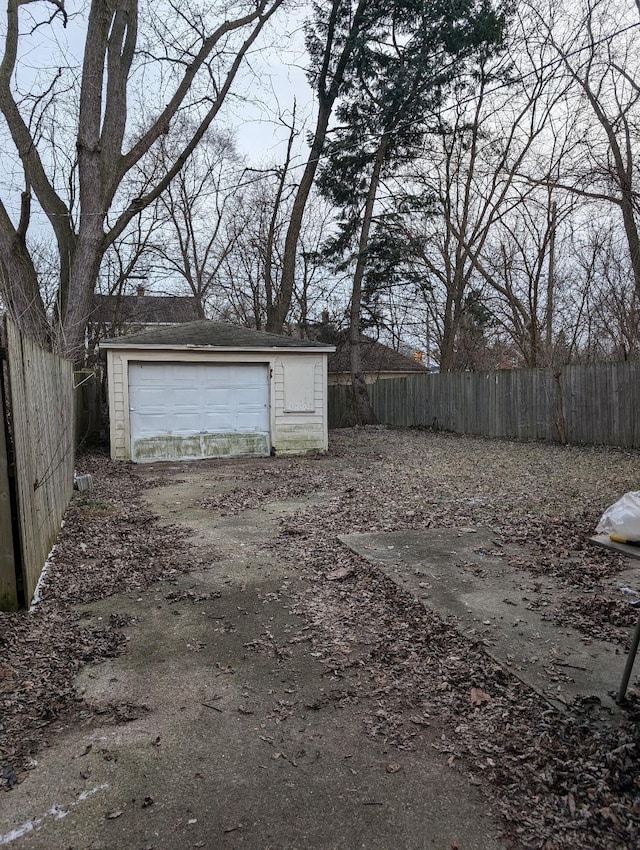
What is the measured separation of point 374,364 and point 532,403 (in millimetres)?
15437

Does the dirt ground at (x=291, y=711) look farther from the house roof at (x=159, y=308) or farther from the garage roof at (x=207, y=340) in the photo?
the house roof at (x=159, y=308)

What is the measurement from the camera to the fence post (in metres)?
3.28

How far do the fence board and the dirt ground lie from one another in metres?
0.30

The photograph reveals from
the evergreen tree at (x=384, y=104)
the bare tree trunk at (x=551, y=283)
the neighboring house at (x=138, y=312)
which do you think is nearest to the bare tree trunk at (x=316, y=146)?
the evergreen tree at (x=384, y=104)

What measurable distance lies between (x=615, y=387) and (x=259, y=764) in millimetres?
10723

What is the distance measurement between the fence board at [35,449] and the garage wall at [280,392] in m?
4.99

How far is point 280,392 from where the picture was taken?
11.6 metres

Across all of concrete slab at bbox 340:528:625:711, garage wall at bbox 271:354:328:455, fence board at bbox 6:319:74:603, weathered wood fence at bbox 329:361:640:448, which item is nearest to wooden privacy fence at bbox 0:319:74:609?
fence board at bbox 6:319:74:603

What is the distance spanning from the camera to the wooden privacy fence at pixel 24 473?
3.29m

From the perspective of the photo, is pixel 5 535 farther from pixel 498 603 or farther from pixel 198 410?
pixel 198 410

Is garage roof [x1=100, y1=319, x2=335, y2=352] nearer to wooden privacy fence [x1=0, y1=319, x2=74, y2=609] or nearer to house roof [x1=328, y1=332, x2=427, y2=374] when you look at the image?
wooden privacy fence [x1=0, y1=319, x2=74, y2=609]


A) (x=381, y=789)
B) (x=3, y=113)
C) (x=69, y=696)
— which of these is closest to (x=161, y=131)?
(x=3, y=113)

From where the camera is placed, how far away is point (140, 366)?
10.7m

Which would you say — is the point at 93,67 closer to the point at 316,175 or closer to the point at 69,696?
the point at 316,175
